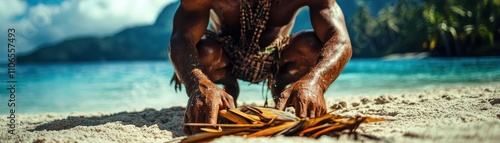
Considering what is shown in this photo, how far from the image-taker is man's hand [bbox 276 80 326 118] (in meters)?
1.69

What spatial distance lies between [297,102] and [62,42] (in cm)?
8298

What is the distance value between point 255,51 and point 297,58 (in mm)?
293

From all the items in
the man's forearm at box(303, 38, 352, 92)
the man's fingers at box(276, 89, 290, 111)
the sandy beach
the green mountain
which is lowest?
the sandy beach

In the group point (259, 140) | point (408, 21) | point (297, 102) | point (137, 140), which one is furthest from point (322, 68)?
point (408, 21)

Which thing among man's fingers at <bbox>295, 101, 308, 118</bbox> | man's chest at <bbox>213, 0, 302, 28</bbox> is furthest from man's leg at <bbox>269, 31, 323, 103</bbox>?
man's fingers at <bbox>295, 101, 308, 118</bbox>

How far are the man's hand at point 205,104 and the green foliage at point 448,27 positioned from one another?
2947 cm

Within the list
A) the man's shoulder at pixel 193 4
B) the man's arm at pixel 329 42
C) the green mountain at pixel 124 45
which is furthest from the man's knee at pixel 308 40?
the green mountain at pixel 124 45

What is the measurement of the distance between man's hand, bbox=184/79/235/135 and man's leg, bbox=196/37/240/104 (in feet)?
2.73

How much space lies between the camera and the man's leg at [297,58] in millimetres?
2650

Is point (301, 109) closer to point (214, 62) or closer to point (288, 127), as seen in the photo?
point (288, 127)

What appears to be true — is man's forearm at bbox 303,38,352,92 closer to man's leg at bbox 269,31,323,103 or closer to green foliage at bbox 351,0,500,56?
man's leg at bbox 269,31,323,103

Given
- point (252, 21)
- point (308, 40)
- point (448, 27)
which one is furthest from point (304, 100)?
point (448, 27)

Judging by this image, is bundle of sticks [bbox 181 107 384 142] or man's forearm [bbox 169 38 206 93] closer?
bundle of sticks [bbox 181 107 384 142]

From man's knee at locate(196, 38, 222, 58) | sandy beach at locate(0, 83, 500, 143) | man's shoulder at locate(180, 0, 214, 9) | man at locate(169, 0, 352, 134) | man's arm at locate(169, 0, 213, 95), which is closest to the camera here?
sandy beach at locate(0, 83, 500, 143)
